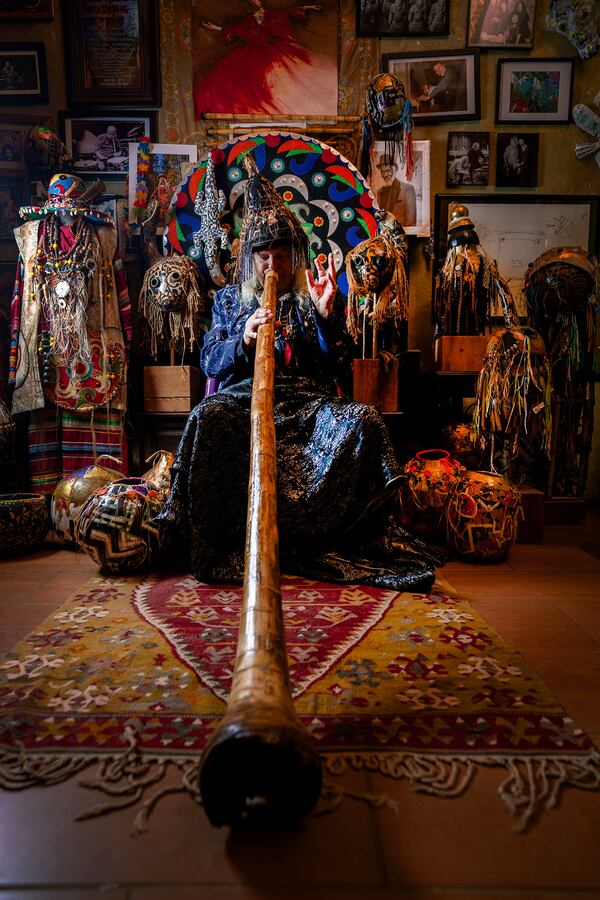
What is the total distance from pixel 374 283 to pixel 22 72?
2.52 meters

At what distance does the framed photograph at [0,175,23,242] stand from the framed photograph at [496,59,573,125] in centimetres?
287

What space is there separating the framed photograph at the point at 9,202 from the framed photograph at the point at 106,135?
37cm

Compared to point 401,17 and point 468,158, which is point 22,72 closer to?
point 401,17

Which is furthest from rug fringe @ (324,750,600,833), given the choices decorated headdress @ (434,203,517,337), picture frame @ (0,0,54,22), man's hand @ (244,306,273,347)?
picture frame @ (0,0,54,22)

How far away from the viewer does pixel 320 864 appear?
78 centimetres

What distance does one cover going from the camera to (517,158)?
11.0ft

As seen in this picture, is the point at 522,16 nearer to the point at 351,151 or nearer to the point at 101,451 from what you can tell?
the point at 351,151

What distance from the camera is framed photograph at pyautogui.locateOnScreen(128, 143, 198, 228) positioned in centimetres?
325

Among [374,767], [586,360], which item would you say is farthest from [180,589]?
[586,360]

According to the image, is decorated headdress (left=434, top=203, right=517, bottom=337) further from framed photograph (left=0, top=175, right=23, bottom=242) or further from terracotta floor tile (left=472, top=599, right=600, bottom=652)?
framed photograph (left=0, top=175, right=23, bottom=242)

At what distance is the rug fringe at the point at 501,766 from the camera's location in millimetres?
894

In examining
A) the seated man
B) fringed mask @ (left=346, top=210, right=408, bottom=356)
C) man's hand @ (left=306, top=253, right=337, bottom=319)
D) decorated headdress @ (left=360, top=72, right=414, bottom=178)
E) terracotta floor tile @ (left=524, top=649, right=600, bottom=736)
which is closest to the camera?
terracotta floor tile @ (left=524, top=649, right=600, bottom=736)

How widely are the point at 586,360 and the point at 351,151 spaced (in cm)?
179

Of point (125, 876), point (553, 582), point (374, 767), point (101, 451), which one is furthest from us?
point (101, 451)
